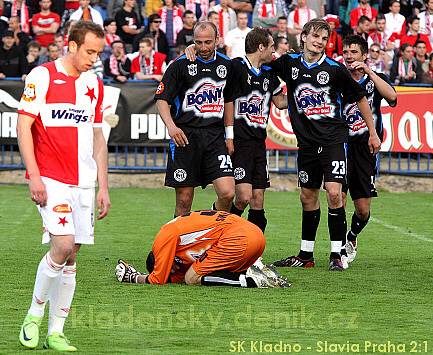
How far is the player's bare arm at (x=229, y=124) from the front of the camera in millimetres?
10688

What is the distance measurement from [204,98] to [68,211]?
392 centimetres

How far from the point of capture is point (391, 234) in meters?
13.7

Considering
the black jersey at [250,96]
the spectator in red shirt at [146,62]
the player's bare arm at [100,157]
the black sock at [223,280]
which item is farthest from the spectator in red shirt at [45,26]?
the player's bare arm at [100,157]

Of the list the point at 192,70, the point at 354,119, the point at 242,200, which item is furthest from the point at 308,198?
the point at 192,70

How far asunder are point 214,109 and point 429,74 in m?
10.9

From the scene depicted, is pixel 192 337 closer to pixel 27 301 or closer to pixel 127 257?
pixel 27 301

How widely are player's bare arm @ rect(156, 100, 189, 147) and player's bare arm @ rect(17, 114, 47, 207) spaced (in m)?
3.56

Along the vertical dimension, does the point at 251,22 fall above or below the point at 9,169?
above

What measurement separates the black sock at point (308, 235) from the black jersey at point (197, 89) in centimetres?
129

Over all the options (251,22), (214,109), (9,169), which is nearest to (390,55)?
(251,22)

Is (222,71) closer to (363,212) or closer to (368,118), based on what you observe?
(368,118)

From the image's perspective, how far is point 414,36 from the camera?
22188 millimetres

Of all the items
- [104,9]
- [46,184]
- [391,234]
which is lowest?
[391,234]

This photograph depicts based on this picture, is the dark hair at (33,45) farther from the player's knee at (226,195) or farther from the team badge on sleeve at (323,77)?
the team badge on sleeve at (323,77)
